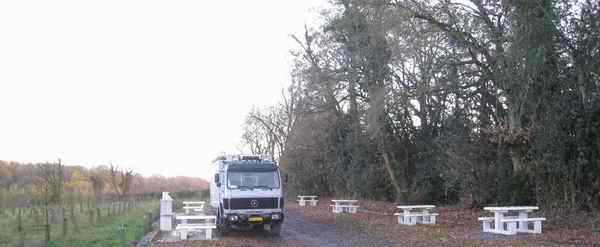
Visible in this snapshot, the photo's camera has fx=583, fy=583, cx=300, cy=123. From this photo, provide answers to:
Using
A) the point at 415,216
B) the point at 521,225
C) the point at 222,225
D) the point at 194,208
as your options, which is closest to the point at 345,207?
the point at 194,208

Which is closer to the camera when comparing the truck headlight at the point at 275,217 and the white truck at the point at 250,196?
the white truck at the point at 250,196

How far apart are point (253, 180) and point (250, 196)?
0.65 metres

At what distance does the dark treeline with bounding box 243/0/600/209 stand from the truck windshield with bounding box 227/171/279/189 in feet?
22.4

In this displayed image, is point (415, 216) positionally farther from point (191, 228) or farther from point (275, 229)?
point (191, 228)

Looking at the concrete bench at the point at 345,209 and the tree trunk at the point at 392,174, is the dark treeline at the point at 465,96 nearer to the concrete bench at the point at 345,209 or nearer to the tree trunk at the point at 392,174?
the tree trunk at the point at 392,174

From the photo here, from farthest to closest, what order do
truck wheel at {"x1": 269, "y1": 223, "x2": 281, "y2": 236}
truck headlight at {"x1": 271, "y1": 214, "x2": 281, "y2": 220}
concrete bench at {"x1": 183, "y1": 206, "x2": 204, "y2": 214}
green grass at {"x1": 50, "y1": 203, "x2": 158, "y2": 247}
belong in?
concrete bench at {"x1": 183, "y1": 206, "x2": 204, "y2": 214}
truck wheel at {"x1": 269, "y1": 223, "x2": 281, "y2": 236}
truck headlight at {"x1": 271, "y1": 214, "x2": 281, "y2": 220}
green grass at {"x1": 50, "y1": 203, "x2": 158, "y2": 247}

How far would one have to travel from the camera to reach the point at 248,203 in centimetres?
1806

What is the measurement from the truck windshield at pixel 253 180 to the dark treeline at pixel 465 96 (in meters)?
6.81

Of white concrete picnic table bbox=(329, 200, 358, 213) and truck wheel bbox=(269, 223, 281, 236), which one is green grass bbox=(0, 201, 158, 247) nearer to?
truck wheel bbox=(269, 223, 281, 236)

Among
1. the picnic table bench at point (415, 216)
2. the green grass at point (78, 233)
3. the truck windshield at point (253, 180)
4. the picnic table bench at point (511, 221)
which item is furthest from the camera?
the picnic table bench at point (415, 216)

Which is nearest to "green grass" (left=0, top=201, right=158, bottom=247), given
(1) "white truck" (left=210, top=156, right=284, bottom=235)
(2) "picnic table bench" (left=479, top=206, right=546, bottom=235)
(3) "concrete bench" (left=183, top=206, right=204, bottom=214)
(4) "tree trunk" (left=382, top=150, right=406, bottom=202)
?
(1) "white truck" (left=210, top=156, right=284, bottom=235)

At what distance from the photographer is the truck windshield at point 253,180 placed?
723 inches

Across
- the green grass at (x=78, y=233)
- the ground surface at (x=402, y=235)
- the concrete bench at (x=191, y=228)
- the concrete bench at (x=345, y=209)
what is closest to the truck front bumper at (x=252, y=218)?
the ground surface at (x=402, y=235)

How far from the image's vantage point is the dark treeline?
56.4ft
